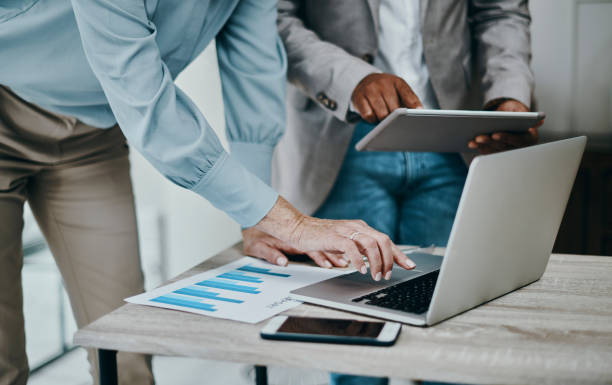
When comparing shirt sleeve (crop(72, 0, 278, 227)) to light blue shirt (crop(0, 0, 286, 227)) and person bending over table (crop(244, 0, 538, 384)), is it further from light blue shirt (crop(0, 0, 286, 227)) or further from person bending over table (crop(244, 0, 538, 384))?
person bending over table (crop(244, 0, 538, 384))

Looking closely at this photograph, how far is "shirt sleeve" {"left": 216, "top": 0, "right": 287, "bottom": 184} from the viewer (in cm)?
113

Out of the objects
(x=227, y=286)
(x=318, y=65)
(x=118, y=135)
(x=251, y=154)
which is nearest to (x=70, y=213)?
(x=118, y=135)

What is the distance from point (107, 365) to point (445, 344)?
40 cm

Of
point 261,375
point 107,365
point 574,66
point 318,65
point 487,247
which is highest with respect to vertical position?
point 318,65

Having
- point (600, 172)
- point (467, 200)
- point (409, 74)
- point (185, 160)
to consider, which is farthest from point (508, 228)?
point (600, 172)

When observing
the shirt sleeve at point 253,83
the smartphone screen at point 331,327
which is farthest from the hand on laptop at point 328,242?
the shirt sleeve at point 253,83

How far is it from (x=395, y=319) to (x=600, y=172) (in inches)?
67.7

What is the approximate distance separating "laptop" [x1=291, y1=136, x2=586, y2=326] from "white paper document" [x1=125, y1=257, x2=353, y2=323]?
0.05 m

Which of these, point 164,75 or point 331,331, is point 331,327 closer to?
point 331,331

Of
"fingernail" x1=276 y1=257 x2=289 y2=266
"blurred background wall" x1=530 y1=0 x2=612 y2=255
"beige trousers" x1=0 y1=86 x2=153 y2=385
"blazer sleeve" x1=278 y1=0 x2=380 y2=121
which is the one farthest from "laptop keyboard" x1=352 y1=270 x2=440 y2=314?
"blurred background wall" x1=530 y1=0 x2=612 y2=255

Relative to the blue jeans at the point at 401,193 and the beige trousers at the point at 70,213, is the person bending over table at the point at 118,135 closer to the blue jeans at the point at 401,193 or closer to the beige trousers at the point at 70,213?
the beige trousers at the point at 70,213

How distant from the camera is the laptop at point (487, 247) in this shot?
0.64 meters

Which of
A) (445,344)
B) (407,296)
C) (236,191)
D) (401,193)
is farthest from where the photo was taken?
(401,193)

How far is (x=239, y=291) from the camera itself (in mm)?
833
